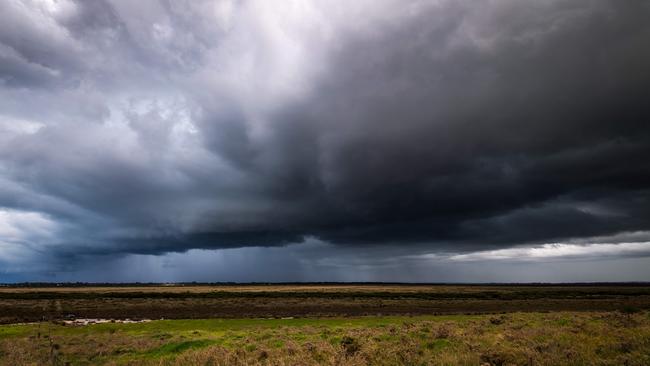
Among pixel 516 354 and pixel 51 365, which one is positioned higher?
pixel 516 354

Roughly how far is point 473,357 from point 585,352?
4101 mm

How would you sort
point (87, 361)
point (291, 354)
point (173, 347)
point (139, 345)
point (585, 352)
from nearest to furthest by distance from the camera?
1. point (585, 352)
2. point (291, 354)
3. point (87, 361)
4. point (173, 347)
5. point (139, 345)

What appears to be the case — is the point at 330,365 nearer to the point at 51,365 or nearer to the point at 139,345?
the point at 51,365

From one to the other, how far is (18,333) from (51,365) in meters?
26.2

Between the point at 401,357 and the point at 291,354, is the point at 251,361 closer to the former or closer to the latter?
the point at 291,354

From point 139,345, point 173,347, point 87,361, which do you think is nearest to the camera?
point 87,361

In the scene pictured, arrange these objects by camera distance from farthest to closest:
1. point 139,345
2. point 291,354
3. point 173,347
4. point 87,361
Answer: point 139,345 < point 173,347 < point 87,361 < point 291,354

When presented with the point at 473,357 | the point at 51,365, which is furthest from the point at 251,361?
the point at 51,365

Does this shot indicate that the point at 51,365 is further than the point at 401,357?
Yes

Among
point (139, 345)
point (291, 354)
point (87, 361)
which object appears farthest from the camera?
point (139, 345)

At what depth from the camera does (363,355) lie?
17.6 m

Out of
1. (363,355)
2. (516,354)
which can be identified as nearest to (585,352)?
(516,354)

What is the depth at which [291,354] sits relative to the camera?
19453 millimetres

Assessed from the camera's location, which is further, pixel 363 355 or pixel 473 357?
pixel 363 355
